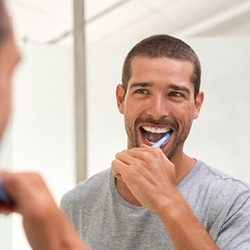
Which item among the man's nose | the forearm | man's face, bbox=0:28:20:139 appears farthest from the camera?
the man's nose

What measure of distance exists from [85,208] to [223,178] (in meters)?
0.28

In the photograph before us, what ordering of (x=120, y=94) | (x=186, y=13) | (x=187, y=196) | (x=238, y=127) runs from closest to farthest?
(x=187, y=196) < (x=120, y=94) < (x=238, y=127) < (x=186, y=13)

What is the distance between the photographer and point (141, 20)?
82.0 inches

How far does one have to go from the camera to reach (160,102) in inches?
40.5

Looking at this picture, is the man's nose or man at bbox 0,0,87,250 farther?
the man's nose

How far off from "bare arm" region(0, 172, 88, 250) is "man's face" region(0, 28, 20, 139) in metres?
0.07

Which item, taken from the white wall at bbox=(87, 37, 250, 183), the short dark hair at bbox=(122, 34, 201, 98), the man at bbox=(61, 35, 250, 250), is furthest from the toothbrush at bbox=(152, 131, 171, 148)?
the white wall at bbox=(87, 37, 250, 183)

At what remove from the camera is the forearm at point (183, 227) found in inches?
33.6

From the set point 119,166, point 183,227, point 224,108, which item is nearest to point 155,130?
point 119,166

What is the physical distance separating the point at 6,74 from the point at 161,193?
70cm

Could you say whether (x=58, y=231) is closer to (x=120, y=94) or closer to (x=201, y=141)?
(x=120, y=94)

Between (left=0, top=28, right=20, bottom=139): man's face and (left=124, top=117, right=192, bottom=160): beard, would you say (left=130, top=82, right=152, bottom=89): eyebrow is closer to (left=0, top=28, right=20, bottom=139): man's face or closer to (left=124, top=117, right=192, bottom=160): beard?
(left=124, top=117, right=192, bottom=160): beard

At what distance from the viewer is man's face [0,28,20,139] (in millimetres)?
223

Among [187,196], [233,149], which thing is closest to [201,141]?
[233,149]
